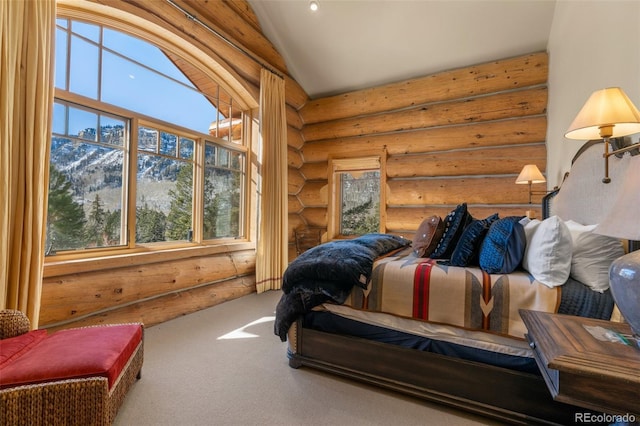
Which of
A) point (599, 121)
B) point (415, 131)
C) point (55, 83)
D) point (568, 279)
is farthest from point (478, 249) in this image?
point (55, 83)

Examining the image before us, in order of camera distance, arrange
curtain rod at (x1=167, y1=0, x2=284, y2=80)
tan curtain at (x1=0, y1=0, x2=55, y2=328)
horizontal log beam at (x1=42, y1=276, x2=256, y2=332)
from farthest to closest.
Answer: curtain rod at (x1=167, y1=0, x2=284, y2=80), horizontal log beam at (x1=42, y1=276, x2=256, y2=332), tan curtain at (x1=0, y1=0, x2=55, y2=328)

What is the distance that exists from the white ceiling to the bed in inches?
85.1

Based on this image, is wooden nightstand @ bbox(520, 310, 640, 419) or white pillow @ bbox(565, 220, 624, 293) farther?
white pillow @ bbox(565, 220, 624, 293)

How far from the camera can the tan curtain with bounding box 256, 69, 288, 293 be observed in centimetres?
412

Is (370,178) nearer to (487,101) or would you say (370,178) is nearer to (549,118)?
(487,101)

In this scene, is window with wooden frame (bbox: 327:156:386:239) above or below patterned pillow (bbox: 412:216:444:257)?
above

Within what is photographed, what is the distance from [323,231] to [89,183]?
10.8 ft

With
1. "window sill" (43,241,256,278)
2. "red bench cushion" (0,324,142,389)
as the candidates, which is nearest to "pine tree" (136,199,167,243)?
"window sill" (43,241,256,278)

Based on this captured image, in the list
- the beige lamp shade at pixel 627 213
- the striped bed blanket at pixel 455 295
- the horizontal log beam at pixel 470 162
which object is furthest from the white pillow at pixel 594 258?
the horizontal log beam at pixel 470 162

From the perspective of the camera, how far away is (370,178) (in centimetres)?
482

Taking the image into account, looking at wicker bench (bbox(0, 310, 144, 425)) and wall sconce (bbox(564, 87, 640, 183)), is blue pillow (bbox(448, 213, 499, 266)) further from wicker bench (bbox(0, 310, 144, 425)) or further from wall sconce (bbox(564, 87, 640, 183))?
wicker bench (bbox(0, 310, 144, 425))

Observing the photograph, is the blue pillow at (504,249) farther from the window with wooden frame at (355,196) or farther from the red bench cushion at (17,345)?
the window with wooden frame at (355,196)

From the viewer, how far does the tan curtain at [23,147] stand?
6.11 ft

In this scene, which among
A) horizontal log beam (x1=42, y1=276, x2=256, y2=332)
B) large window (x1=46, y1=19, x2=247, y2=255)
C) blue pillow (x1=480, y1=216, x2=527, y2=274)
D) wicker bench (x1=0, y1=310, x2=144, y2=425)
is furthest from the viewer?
horizontal log beam (x1=42, y1=276, x2=256, y2=332)
